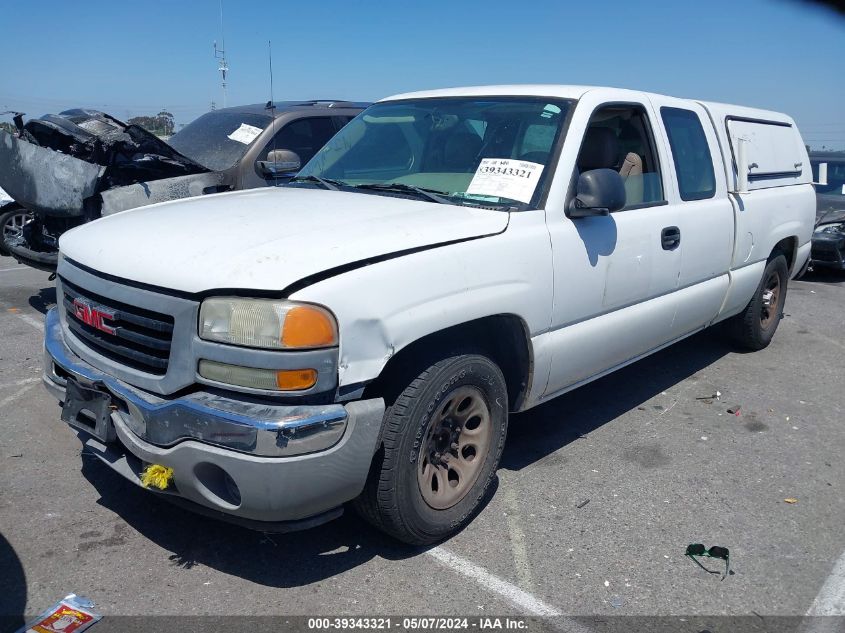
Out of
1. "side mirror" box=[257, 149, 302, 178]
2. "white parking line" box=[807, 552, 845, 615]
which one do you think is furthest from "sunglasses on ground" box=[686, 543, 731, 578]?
"side mirror" box=[257, 149, 302, 178]

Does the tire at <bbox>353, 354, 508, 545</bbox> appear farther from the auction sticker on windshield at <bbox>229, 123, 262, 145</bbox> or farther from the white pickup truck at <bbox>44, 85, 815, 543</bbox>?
the auction sticker on windshield at <bbox>229, 123, 262, 145</bbox>

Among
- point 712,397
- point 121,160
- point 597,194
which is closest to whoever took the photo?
point 597,194

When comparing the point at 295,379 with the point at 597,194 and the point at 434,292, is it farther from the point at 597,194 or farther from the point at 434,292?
the point at 597,194

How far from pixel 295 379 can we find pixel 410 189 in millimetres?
1494

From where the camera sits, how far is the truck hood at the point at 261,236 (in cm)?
275

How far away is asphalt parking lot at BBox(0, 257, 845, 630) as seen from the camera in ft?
9.79

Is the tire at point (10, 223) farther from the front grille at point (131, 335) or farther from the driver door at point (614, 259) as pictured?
the driver door at point (614, 259)

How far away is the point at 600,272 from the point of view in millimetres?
3918

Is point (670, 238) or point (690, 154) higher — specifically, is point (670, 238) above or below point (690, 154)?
below

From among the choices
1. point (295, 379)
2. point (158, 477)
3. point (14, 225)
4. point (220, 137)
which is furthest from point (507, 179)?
point (14, 225)

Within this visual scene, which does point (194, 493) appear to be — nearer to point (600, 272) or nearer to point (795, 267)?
point (600, 272)

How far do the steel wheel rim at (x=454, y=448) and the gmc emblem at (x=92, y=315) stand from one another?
137 centimetres

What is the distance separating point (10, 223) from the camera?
Answer: 8.16 m

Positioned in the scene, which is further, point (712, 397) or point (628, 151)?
point (712, 397)
